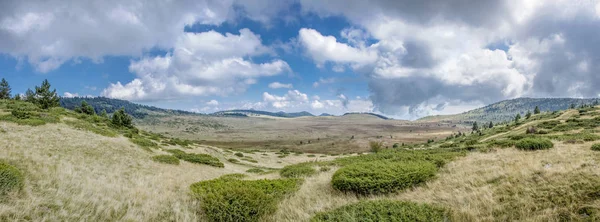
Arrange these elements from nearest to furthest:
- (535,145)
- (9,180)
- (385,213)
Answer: (385,213)
(9,180)
(535,145)

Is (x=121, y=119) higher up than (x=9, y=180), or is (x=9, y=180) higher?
(x=121, y=119)

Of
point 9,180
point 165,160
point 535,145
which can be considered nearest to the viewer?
point 9,180

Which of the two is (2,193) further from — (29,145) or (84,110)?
(84,110)

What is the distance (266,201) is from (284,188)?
1.91 meters

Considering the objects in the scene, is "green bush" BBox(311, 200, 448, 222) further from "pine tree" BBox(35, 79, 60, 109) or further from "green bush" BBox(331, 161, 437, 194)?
"pine tree" BBox(35, 79, 60, 109)

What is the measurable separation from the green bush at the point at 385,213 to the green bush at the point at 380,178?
106 inches

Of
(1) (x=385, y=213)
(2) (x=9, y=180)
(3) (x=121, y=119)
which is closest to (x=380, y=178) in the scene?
(1) (x=385, y=213)

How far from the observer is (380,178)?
9.20 meters

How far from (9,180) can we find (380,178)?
35.2 ft

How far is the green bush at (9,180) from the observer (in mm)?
6523

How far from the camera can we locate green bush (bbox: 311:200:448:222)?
5477 mm

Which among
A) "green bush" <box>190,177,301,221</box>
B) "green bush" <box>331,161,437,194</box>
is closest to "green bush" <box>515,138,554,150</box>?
"green bush" <box>331,161,437,194</box>

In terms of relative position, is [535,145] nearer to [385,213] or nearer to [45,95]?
[385,213]

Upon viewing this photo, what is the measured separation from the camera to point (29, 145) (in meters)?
14.0
